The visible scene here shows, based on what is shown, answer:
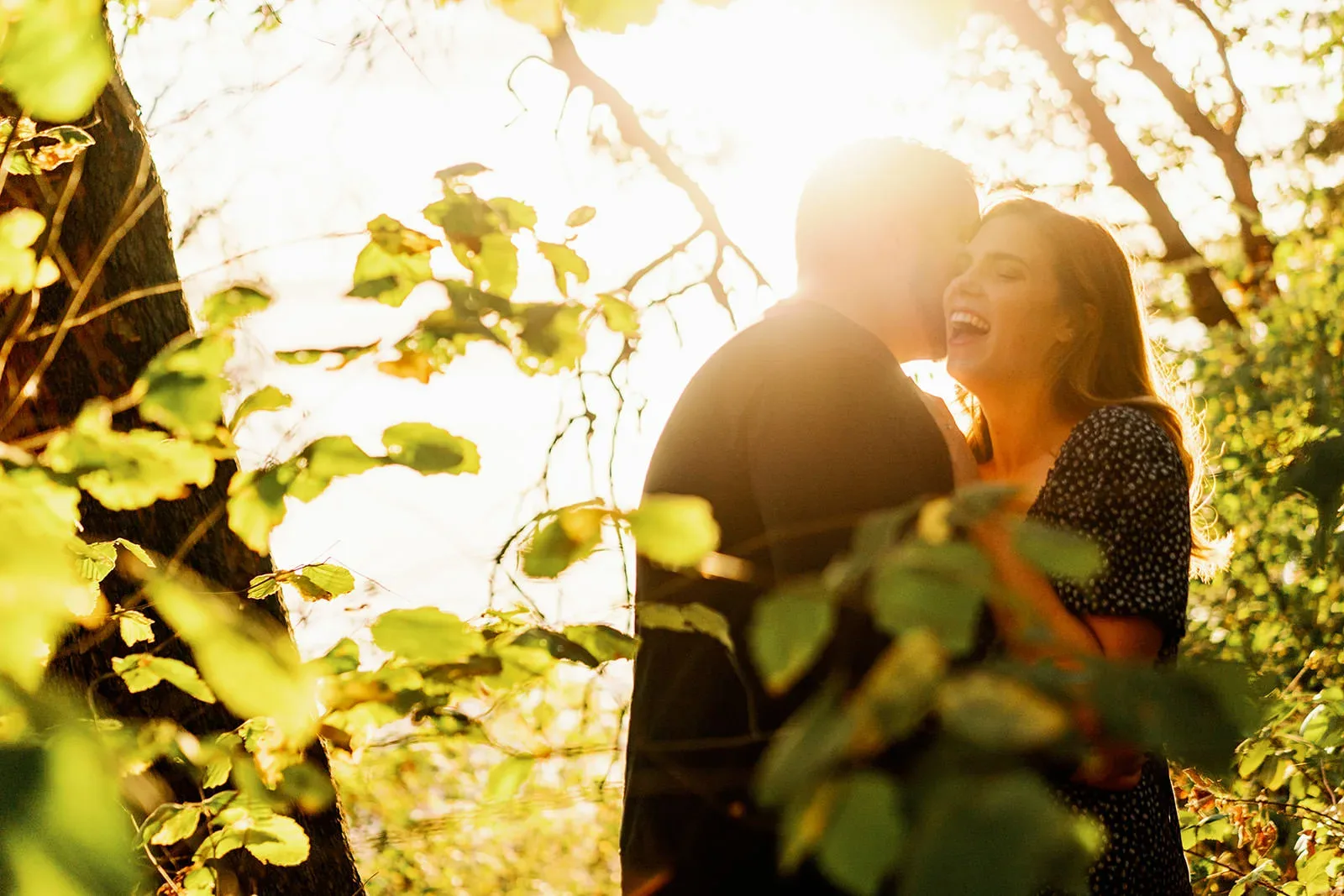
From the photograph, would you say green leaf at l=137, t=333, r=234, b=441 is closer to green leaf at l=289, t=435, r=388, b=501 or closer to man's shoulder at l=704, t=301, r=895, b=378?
green leaf at l=289, t=435, r=388, b=501

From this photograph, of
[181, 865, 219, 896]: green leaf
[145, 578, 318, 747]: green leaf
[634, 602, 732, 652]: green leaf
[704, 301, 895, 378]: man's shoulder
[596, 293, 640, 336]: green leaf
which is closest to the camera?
[145, 578, 318, 747]: green leaf

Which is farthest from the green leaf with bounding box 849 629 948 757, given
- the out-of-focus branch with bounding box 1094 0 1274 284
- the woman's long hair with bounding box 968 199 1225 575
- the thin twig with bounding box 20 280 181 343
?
the out-of-focus branch with bounding box 1094 0 1274 284

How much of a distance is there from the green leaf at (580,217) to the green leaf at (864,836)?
0.81 m

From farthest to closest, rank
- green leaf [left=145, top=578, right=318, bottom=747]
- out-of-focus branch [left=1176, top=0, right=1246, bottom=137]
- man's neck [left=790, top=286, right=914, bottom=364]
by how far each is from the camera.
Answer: out-of-focus branch [left=1176, top=0, right=1246, bottom=137]
man's neck [left=790, top=286, right=914, bottom=364]
green leaf [left=145, top=578, right=318, bottom=747]

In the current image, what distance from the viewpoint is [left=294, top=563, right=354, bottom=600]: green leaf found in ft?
4.40

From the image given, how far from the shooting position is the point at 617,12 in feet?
3.18

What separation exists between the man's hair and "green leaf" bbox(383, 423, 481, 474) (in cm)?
134

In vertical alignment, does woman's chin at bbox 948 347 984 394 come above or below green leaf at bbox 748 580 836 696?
below

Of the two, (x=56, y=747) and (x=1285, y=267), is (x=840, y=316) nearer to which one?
(x=56, y=747)

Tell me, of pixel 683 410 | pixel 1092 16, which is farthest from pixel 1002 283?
pixel 1092 16

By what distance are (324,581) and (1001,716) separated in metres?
1.03

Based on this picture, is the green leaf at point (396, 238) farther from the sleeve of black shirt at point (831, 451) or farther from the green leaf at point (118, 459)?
the sleeve of black shirt at point (831, 451)

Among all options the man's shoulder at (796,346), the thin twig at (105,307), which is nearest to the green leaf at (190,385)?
the thin twig at (105,307)

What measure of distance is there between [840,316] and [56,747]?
1693 mm
